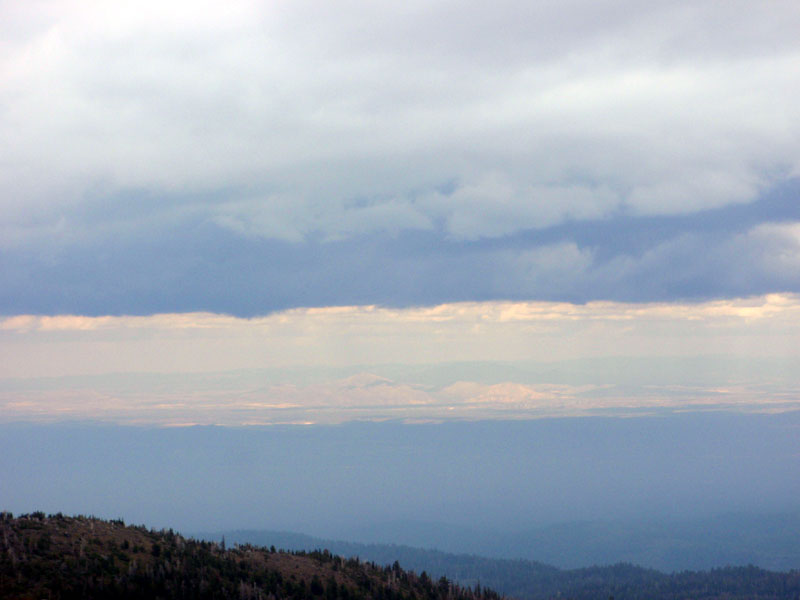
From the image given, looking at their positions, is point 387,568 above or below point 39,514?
below

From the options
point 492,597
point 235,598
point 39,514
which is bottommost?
point 492,597

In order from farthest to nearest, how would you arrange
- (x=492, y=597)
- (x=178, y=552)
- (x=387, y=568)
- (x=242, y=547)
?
1. (x=492, y=597)
2. (x=387, y=568)
3. (x=242, y=547)
4. (x=178, y=552)

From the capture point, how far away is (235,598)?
99125 mm

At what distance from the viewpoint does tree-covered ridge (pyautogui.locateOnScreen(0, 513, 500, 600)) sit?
291 feet

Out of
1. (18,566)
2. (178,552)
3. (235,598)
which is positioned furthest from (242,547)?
(18,566)

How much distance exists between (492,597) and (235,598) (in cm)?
7065

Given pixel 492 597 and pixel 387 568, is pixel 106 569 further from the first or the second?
pixel 492 597

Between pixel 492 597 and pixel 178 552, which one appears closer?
pixel 178 552

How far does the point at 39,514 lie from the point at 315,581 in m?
40.7

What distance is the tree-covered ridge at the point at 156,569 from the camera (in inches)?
3489

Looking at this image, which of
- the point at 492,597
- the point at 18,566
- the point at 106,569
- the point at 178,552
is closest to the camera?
the point at 18,566

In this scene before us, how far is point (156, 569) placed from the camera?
9962 cm

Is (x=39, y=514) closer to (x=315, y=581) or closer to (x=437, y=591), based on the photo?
(x=315, y=581)

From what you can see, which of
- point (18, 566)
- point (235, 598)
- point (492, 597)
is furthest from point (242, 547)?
point (492, 597)
